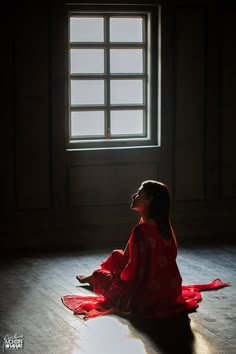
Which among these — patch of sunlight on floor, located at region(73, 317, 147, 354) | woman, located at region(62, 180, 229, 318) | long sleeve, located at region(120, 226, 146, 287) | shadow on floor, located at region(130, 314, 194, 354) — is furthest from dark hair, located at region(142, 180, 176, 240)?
patch of sunlight on floor, located at region(73, 317, 147, 354)

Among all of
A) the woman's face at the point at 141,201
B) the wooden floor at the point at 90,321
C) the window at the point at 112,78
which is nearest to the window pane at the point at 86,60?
the window at the point at 112,78

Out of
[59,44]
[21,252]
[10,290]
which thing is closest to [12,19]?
[59,44]

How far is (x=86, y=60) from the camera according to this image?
6.84 metres

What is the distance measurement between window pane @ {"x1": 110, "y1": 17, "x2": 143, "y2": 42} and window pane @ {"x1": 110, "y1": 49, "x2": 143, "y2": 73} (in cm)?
10

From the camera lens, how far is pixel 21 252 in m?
6.41

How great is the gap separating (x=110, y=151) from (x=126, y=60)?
0.83 m

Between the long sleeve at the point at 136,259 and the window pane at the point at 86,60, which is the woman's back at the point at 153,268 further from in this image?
the window pane at the point at 86,60

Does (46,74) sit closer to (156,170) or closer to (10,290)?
(156,170)

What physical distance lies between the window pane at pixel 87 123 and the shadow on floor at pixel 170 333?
8.39 ft

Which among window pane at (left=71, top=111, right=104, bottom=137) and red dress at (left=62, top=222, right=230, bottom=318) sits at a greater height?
window pane at (left=71, top=111, right=104, bottom=137)

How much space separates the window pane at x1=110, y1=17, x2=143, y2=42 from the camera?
6.86m

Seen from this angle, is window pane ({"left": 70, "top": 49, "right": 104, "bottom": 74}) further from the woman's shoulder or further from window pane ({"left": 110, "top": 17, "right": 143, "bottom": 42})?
the woman's shoulder

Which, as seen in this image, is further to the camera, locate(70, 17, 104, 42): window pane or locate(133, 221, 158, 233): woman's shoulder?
locate(70, 17, 104, 42): window pane

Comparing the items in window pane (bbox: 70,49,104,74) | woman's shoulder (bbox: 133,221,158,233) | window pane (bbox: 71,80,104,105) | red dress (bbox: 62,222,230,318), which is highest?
window pane (bbox: 70,49,104,74)
